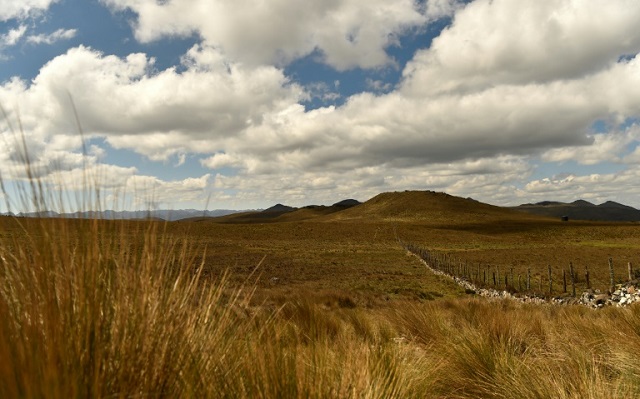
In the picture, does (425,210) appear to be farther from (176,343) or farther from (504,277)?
(176,343)

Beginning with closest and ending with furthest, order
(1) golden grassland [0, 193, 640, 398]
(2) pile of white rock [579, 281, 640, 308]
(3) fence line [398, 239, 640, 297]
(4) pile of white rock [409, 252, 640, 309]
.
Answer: (1) golden grassland [0, 193, 640, 398] < (4) pile of white rock [409, 252, 640, 309] < (2) pile of white rock [579, 281, 640, 308] < (3) fence line [398, 239, 640, 297]

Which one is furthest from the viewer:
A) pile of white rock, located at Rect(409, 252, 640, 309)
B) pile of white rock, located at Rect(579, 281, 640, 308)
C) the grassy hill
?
the grassy hill

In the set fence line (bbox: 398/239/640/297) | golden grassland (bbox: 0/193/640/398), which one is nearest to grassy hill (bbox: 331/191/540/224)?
fence line (bbox: 398/239/640/297)

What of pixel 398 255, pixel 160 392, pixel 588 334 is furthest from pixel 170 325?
pixel 398 255

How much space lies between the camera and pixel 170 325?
7.07ft

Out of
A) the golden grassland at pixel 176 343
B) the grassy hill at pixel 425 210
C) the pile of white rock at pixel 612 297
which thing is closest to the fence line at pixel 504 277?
the pile of white rock at pixel 612 297

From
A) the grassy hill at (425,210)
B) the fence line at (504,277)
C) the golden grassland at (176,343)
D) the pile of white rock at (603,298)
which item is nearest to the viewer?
the golden grassland at (176,343)

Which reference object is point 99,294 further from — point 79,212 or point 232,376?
point 232,376

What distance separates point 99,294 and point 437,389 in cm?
317

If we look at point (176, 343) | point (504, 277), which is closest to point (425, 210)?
point (504, 277)

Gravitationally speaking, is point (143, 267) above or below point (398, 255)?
above

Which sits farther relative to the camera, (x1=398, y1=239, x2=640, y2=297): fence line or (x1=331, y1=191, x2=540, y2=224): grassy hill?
(x1=331, y1=191, x2=540, y2=224): grassy hill

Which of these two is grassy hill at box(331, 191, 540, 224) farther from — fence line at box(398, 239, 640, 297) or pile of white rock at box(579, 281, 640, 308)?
pile of white rock at box(579, 281, 640, 308)

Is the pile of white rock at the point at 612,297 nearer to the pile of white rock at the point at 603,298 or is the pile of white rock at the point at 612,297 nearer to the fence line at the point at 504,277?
the pile of white rock at the point at 603,298
